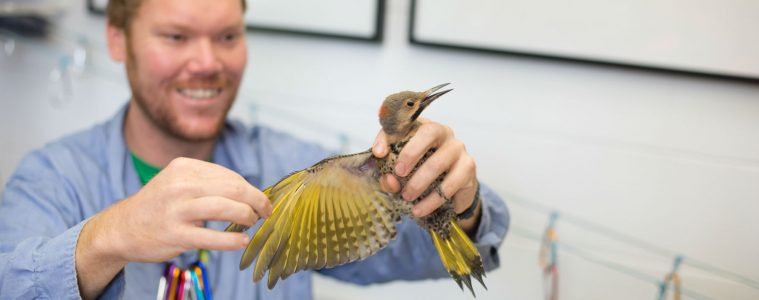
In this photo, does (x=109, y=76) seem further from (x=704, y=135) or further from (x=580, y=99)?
(x=704, y=135)

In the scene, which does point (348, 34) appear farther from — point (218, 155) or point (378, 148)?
point (378, 148)

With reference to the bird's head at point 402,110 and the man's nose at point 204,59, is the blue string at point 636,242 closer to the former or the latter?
the bird's head at point 402,110

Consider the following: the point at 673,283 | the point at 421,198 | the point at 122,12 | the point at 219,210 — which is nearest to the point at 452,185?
the point at 421,198

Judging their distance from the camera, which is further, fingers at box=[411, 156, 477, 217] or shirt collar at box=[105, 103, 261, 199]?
shirt collar at box=[105, 103, 261, 199]

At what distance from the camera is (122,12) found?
1.06 metres

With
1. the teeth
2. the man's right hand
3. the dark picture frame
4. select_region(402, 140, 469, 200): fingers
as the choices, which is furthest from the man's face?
select_region(402, 140, 469, 200): fingers

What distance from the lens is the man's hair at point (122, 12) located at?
1034mm

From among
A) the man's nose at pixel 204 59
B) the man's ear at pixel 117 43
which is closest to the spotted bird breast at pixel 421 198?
the man's nose at pixel 204 59


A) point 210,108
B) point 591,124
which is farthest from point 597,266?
point 210,108

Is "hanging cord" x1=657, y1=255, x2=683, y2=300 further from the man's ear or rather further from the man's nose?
the man's ear

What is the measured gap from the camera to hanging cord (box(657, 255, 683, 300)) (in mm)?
785

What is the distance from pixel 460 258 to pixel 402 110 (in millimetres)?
174

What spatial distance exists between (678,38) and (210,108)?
2.36ft

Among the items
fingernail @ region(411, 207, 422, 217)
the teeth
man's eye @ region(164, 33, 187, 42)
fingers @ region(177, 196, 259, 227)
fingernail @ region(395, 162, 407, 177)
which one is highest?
man's eye @ region(164, 33, 187, 42)
